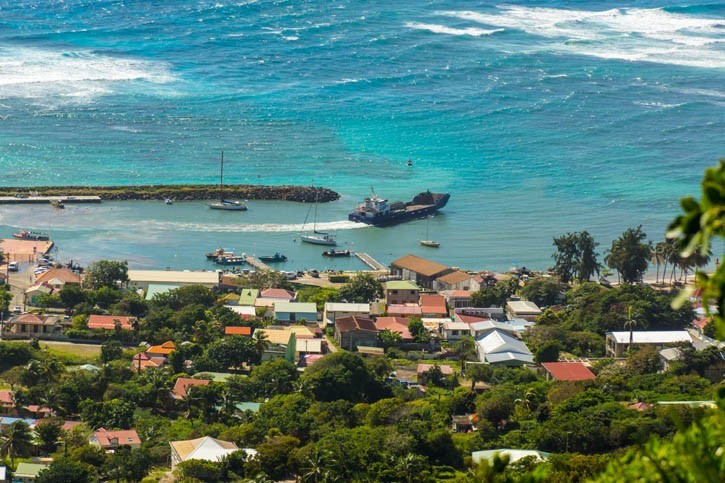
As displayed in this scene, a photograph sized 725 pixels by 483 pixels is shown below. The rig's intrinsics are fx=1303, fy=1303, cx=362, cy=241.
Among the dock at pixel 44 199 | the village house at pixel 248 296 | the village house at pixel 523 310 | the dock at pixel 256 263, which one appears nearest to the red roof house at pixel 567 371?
the village house at pixel 523 310

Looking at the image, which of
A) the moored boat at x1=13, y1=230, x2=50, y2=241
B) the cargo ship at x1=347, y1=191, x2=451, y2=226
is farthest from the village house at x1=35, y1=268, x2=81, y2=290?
the cargo ship at x1=347, y1=191, x2=451, y2=226

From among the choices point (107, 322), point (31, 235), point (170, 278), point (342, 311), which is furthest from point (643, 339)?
point (31, 235)

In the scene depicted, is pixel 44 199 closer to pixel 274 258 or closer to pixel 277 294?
pixel 274 258

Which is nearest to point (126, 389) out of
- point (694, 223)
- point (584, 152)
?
point (694, 223)

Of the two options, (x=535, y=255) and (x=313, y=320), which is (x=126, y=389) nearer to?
(x=313, y=320)

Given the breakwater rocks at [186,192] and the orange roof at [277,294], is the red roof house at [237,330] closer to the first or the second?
the orange roof at [277,294]

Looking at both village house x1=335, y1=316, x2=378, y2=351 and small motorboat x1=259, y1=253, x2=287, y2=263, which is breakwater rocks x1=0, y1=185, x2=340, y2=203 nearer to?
small motorboat x1=259, y1=253, x2=287, y2=263
